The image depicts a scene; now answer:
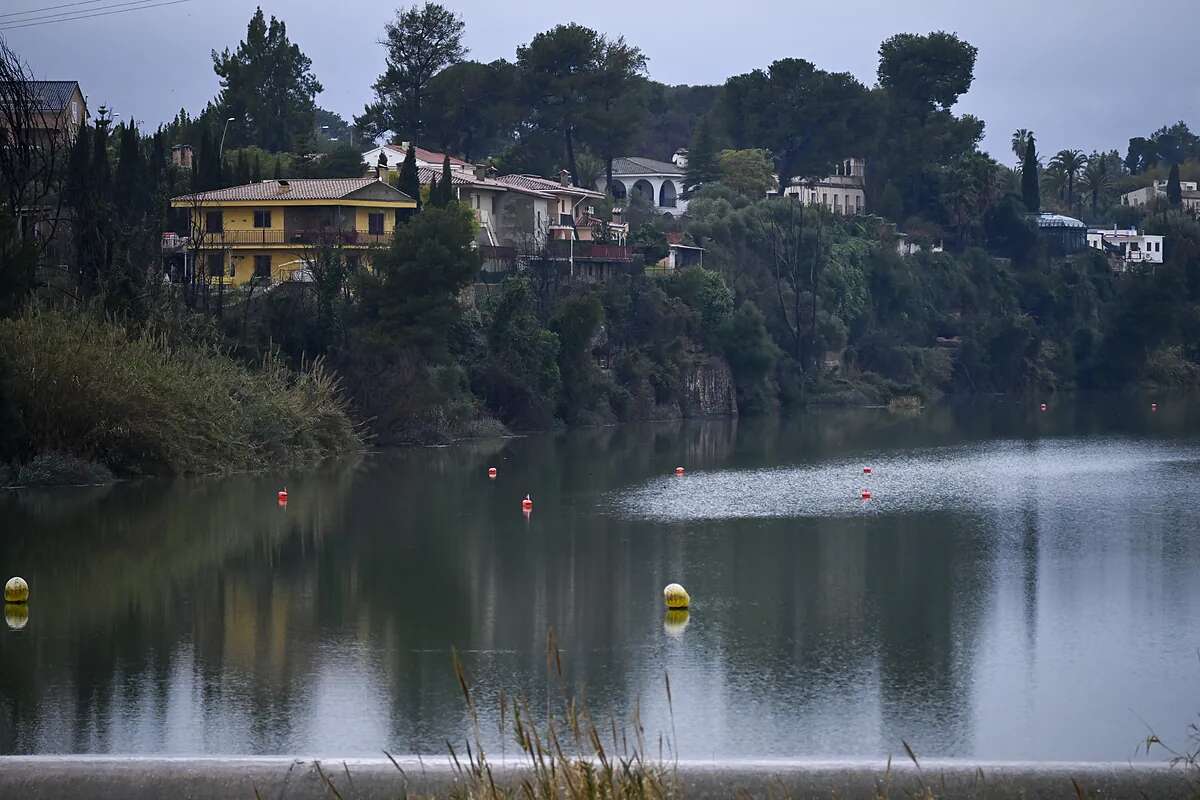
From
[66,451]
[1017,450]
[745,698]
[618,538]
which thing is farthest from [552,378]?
[745,698]

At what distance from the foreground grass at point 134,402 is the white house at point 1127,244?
89708 mm

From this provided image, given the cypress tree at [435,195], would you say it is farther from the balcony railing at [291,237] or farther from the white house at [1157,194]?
the white house at [1157,194]

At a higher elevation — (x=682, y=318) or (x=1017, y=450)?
(x=682, y=318)

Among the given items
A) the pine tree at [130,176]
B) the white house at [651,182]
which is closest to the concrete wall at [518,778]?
the pine tree at [130,176]

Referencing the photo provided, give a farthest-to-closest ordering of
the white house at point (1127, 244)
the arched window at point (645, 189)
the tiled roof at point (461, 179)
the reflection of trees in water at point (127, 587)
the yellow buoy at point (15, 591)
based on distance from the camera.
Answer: the white house at point (1127, 244), the arched window at point (645, 189), the tiled roof at point (461, 179), the yellow buoy at point (15, 591), the reflection of trees in water at point (127, 587)

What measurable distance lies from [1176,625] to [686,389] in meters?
52.6

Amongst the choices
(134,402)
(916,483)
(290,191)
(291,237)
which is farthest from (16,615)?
(290,191)

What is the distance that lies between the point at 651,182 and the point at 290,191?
50254 mm

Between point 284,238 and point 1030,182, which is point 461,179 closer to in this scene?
point 284,238

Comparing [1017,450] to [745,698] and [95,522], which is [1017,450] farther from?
[745,698]

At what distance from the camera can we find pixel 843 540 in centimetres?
3694

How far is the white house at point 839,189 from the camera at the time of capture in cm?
11562

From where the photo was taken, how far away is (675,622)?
89.2ft

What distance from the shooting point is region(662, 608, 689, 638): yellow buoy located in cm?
2639
